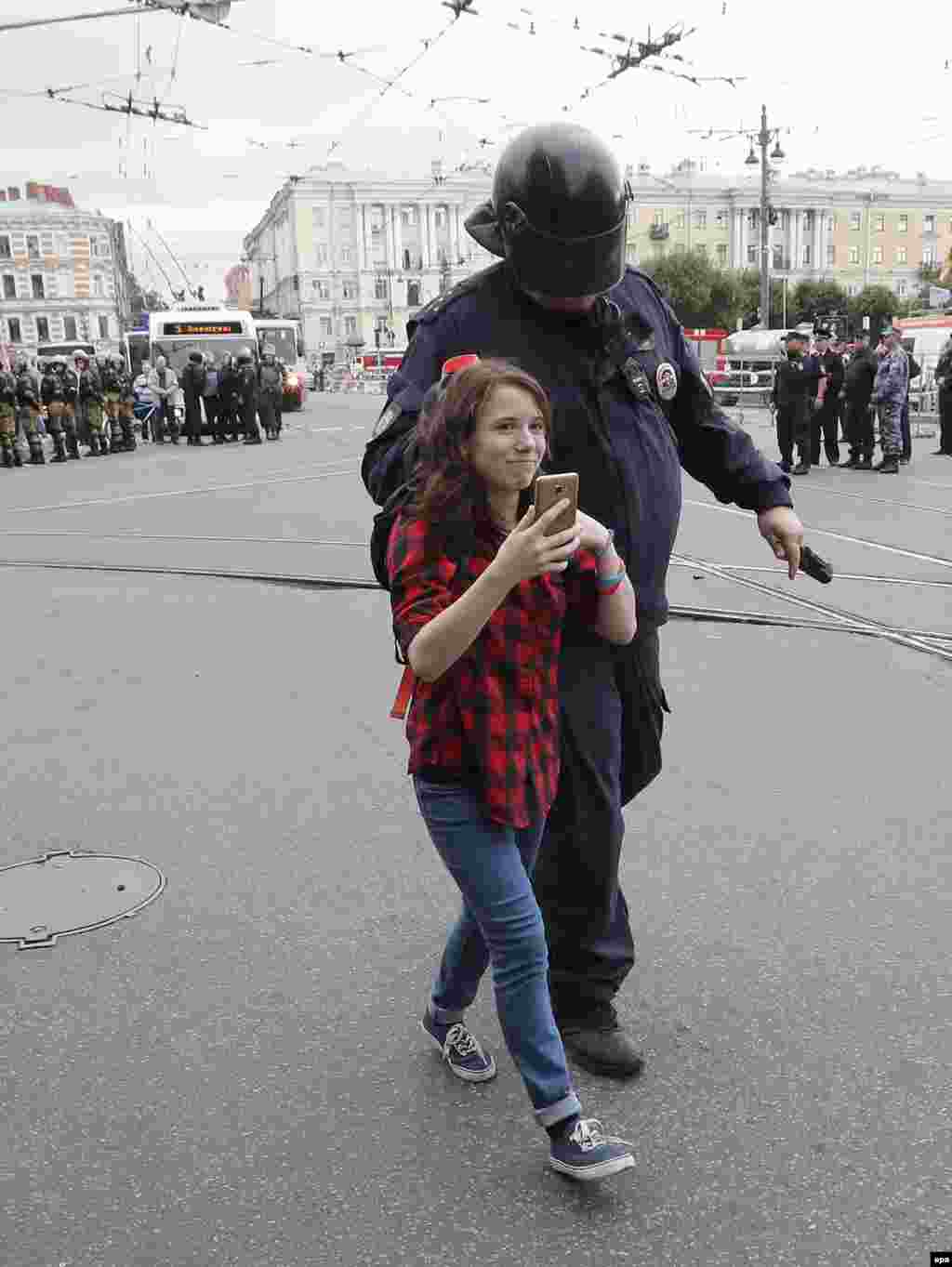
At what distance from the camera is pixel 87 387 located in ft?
70.5

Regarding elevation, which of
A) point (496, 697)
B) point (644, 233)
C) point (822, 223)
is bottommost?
point (496, 697)

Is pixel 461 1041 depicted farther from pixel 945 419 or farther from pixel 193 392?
pixel 193 392

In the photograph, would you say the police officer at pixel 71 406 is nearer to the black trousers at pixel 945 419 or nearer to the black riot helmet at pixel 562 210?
the black trousers at pixel 945 419

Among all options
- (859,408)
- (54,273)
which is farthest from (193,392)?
(54,273)

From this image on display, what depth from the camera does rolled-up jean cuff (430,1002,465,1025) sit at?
269cm

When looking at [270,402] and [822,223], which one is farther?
[822,223]

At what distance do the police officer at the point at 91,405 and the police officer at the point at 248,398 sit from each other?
2711mm

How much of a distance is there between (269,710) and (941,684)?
9.67 feet

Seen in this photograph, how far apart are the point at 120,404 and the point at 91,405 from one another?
857mm

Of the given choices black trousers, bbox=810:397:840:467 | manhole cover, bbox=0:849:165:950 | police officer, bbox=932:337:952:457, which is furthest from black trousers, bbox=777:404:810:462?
manhole cover, bbox=0:849:165:950

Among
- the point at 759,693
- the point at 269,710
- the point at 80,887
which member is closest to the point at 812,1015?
the point at 80,887

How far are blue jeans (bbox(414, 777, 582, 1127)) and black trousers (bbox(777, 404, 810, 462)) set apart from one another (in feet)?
43.1

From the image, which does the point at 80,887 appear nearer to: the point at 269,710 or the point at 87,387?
the point at 269,710

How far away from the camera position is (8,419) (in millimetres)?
19078
